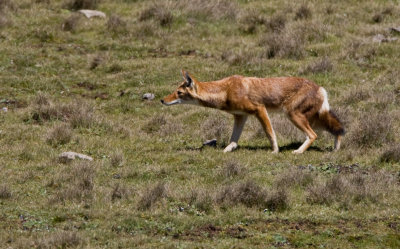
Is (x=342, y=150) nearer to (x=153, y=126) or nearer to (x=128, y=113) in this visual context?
(x=153, y=126)

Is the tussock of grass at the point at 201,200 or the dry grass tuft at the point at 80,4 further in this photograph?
the dry grass tuft at the point at 80,4

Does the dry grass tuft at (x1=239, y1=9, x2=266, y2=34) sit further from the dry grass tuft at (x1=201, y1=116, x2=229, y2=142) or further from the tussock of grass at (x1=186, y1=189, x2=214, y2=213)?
the tussock of grass at (x1=186, y1=189, x2=214, y2=213)

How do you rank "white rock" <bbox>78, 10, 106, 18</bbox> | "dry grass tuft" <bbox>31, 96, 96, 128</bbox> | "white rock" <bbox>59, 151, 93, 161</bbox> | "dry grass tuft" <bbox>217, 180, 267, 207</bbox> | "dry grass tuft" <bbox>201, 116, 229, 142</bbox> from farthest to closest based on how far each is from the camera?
"white rock" <bbox>78, 10, 106, 18</bbox>
"dry grass tuft" <bbox>31, 96, 96, 128</bbox>
"dry grass tuft" <bbox>201, 116, 229, 142</bbox>
"white rock" <bbox>59, 151, 93, 161</bbox>
"dry grass tuft" <bbox>217, 180, 267, 207</bbox>

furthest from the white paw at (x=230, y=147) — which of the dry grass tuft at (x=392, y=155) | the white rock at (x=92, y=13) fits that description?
the white rock at (x=92, y=13)

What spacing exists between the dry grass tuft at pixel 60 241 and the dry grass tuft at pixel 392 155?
5901mm

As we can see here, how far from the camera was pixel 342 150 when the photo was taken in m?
12.9

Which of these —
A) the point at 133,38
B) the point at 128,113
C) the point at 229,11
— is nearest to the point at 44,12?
the point at 133,38

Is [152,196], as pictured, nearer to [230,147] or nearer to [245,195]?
[245,195]

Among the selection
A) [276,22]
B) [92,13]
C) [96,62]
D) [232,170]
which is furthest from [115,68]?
[232,170]

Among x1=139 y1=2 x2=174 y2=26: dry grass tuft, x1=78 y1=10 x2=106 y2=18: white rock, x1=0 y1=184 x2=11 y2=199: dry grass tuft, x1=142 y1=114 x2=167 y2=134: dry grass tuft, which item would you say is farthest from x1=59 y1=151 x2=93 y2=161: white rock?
x1=78 y1=10 x2=106 y2=18: white rock

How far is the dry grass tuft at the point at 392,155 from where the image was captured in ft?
39.1

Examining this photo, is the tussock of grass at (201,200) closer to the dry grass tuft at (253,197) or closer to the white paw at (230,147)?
the dry grass tuft at (253,197)

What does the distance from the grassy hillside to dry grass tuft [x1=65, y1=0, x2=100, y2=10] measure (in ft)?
0.17

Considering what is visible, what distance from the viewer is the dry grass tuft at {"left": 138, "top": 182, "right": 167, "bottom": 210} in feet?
31.8
